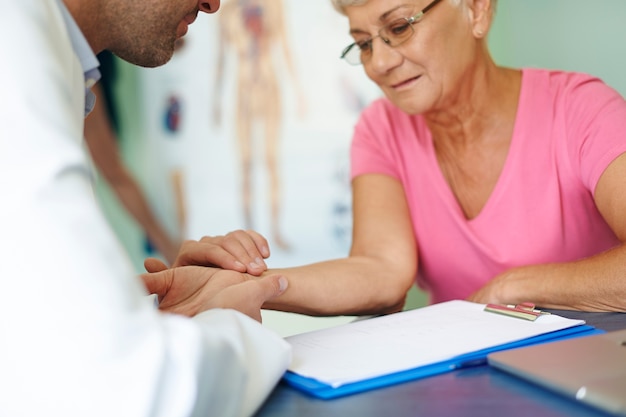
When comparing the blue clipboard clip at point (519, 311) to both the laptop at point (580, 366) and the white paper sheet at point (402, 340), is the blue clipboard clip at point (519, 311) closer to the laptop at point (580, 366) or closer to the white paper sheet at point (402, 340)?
the white paper sheet at point (402, 340)

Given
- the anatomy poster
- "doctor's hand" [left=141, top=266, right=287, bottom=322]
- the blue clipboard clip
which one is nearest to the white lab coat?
"doctor's hand" [left=141, top=266, right=287, bottom=322]

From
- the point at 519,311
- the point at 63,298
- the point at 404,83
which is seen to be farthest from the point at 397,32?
the point at 63,298

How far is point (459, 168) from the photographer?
6.32 ft

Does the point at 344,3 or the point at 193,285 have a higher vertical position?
the point at 344,3

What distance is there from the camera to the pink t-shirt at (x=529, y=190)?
1.72 meters

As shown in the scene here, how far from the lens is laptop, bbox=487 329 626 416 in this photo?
815mm

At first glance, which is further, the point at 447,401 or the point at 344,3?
the point at 344,3

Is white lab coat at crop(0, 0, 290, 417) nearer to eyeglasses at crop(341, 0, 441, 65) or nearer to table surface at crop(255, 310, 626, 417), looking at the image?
table surface at crop(255, 310, 626, 417)

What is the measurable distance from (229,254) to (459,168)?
0.75 metres

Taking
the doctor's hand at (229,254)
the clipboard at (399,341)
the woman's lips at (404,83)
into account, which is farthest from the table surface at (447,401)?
the woman's lips at (404,83)

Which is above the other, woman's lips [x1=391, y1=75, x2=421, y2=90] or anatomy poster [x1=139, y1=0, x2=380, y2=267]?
woman's lips [x1=391, y1=75, x2=421, y2=90]

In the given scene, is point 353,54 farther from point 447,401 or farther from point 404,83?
point 447,401

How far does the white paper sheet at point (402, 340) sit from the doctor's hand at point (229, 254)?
264mm

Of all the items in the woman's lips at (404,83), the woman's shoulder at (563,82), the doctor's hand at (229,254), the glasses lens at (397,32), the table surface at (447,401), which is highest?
the glasses lens at (397,32)
